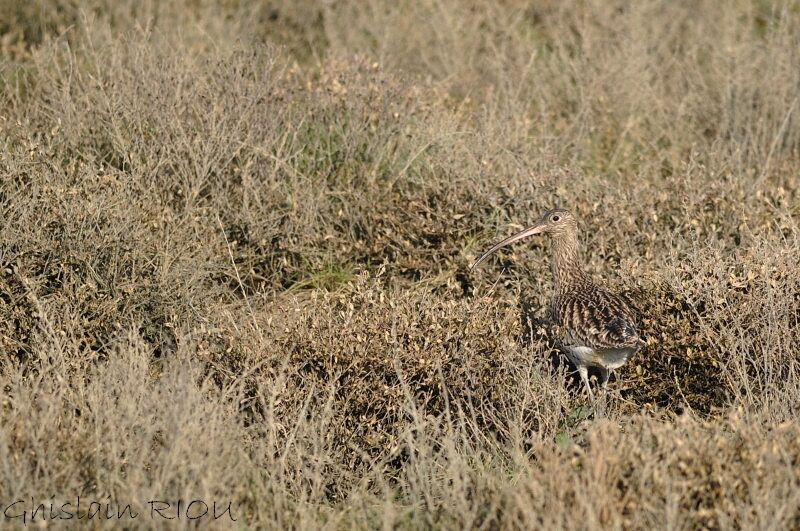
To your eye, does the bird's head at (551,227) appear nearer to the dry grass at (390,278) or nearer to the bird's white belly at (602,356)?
the dry grass at (390,278)

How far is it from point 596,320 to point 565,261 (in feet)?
2.31

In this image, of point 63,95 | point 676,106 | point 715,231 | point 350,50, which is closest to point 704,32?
point 676,106

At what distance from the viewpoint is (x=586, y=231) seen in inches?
278

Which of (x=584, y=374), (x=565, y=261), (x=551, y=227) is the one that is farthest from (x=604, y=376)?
(x=551, y=227)

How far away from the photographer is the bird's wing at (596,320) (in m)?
5.96

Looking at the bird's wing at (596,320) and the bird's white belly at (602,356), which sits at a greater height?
the bird's wing at (596,320)

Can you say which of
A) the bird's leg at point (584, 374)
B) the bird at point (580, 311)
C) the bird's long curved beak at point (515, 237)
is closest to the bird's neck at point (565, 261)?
the bird at point (580, 311)

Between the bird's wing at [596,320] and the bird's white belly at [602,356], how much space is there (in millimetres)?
41

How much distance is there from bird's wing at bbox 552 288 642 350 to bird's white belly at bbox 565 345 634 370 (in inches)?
1.6

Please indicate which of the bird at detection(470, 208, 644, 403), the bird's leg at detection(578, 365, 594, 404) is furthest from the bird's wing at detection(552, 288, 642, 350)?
the bird's leg at detection(578, 365, 594, 404)

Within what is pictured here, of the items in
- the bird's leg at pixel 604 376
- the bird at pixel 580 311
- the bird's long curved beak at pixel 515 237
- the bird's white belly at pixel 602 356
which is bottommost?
the bird's leg at pixel 604 376

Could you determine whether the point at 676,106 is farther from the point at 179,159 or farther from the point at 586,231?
the point at 179,159

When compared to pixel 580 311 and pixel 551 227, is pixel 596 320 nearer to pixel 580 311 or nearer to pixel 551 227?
pixel 580 311

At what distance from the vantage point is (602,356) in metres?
6.14
